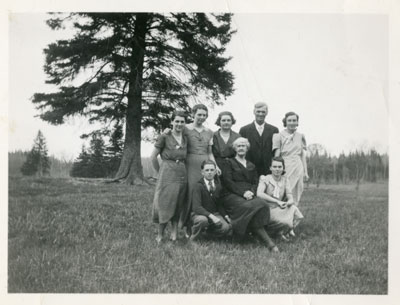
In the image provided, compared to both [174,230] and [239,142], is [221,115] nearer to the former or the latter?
[239,142]

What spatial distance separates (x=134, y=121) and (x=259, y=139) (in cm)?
147

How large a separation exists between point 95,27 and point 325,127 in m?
2.85

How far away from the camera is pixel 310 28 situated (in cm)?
480

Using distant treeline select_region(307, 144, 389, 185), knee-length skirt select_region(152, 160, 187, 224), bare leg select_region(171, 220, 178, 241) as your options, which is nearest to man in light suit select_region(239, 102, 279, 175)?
distant treeline select_region(307, 144, 389, 185)

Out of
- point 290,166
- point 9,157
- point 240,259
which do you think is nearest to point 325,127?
point 290,166

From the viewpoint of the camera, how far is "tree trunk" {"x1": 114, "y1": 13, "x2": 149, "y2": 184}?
Answer: 5.07m

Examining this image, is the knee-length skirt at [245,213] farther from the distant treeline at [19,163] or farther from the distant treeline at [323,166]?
the distant treeline at [19,163]

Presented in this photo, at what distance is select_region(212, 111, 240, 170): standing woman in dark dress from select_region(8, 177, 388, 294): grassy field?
2.92ft

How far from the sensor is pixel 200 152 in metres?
4.92

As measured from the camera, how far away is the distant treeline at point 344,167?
4.88 meters

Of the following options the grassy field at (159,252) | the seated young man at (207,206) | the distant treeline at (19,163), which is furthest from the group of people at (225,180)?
the distant treeline at (19,163)

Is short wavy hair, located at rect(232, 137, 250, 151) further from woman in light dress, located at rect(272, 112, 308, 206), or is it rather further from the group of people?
woman in light dress, located at rect(272, 112, 308, 206)
